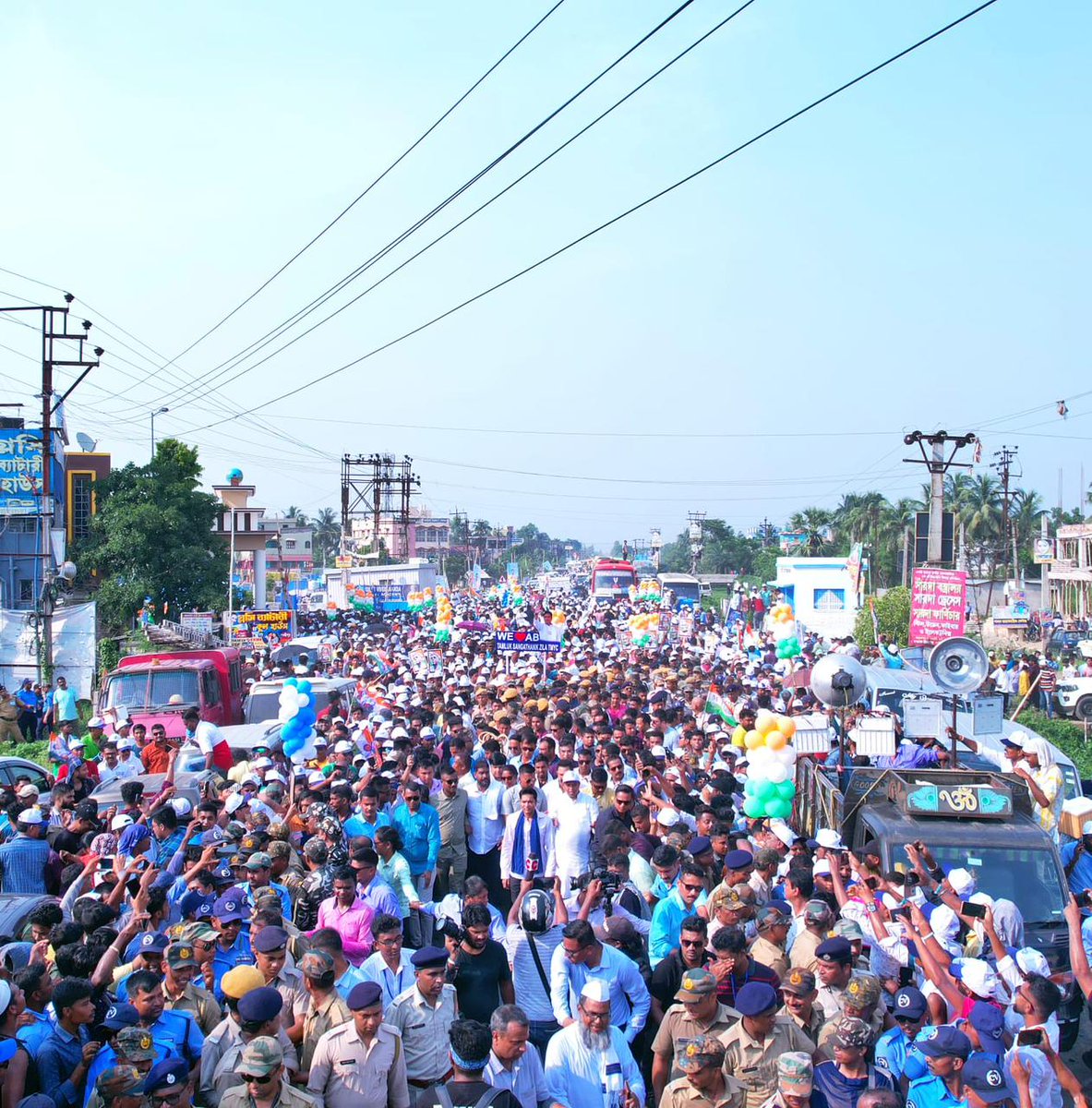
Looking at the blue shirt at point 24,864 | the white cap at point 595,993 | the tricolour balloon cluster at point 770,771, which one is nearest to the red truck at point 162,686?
the blue shirt at point 24,864

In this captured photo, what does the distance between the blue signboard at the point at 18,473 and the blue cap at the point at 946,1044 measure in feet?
90.1

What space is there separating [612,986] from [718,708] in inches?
Result: 501

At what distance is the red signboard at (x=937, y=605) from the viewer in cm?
2102

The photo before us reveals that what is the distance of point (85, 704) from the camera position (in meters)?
24.5

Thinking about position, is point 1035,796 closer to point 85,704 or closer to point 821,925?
point 821,925

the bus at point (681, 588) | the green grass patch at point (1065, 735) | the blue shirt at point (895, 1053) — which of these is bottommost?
the green grass patch at point (1065, 735)

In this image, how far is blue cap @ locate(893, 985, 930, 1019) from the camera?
5.65 m

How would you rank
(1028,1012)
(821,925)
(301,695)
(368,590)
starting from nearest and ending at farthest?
(1028,1012) < (821,925) < (301,695) < (368,590)

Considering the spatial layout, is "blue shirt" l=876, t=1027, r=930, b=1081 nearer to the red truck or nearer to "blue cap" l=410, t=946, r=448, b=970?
"blue cap" l=410, t=946, r=448, b=970

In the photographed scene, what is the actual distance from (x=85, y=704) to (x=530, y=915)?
66.1 feet

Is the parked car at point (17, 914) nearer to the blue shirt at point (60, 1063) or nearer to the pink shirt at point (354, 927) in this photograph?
the pink shirt at point (354, 927)

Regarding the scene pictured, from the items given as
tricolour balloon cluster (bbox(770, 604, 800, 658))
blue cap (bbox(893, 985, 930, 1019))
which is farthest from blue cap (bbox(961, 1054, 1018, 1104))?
tricolour balloon cluster (bbox(770, 604, 800, 658))

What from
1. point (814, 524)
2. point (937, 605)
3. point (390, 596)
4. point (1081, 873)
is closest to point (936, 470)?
point (937, 605)

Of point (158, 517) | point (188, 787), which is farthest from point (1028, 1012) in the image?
point (158, 517)
